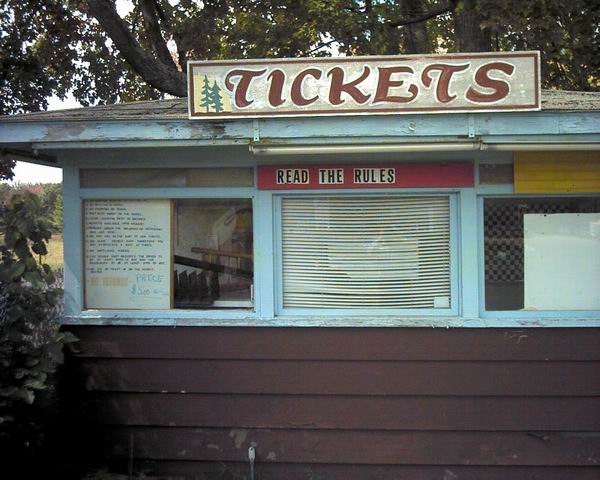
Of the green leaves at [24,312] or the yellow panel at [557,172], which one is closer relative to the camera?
the green leaves at [24,312]

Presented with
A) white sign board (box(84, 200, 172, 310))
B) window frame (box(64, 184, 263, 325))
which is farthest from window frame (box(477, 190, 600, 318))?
white sign board (box(84, 200, 172, 310))

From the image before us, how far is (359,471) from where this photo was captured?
4242 mm

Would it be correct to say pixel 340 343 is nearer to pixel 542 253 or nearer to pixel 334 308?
pixel 334 308

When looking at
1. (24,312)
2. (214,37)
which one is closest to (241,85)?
(24,312)

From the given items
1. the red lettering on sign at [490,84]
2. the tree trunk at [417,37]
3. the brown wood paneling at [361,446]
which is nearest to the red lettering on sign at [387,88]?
the red lettering on sign at [490,84]

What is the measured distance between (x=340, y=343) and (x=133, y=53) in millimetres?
7944

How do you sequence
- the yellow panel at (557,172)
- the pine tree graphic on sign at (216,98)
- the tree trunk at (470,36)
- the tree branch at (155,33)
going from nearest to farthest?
the pine tree graphic on sign at (216,98), the yellow panel at (557,172), the tree trunk at (470,36), the tree branch at (155,33)

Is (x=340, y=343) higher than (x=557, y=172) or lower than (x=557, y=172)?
lower

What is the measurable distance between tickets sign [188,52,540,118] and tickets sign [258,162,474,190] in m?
0.62

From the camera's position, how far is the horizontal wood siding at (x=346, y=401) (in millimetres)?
4148

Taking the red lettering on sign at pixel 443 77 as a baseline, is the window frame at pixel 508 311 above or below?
below

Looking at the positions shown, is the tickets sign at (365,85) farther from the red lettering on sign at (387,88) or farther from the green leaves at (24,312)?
the green leaves at (24,312)

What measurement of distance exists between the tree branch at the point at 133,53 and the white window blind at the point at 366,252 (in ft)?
23.2

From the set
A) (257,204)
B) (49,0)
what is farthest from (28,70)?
(257,204)
